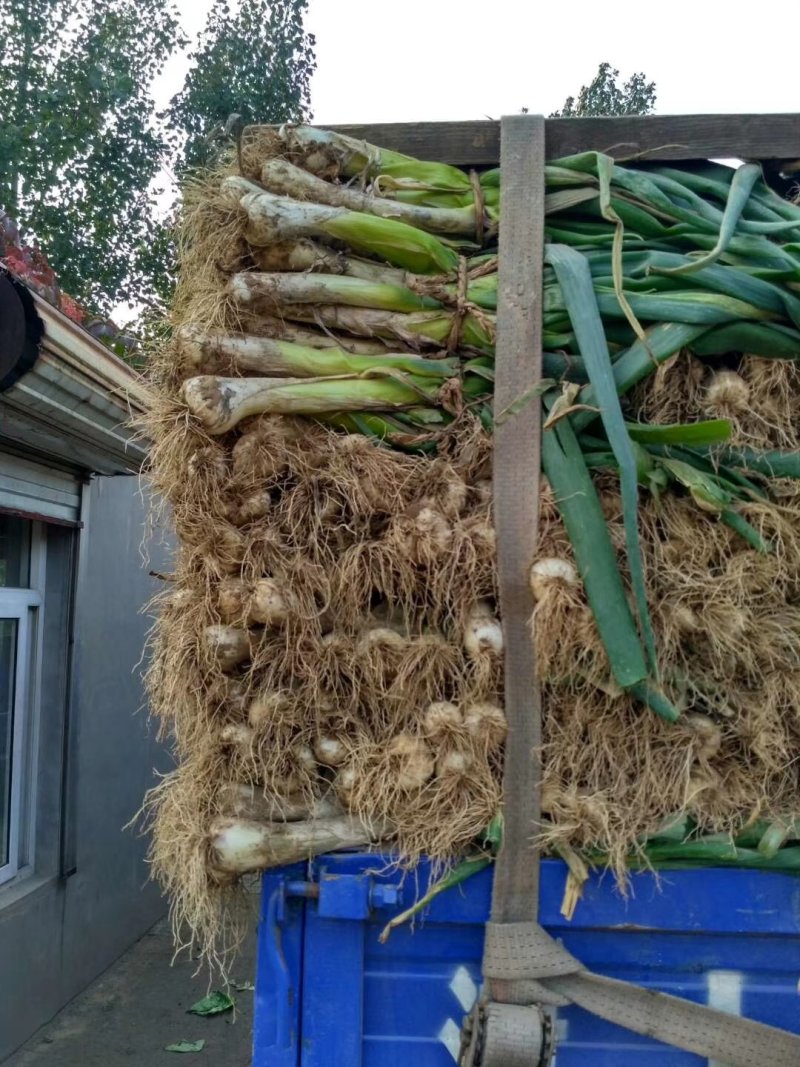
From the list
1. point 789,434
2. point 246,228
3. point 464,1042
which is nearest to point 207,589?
point 246,228

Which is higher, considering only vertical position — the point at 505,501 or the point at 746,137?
the point at 746,137

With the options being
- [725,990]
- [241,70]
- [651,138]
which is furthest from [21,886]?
[241,70]

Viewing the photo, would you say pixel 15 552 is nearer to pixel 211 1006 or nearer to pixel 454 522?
pixel 211 1006

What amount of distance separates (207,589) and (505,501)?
60 cm

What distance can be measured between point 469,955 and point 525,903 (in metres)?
0.17

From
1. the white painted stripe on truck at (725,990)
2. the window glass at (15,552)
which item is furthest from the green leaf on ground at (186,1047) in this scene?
the white painted stripe on truck at (725,990)

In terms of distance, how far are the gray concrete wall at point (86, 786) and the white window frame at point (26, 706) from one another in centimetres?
6

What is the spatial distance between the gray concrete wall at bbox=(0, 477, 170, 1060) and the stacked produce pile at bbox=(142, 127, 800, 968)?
2.90 meters

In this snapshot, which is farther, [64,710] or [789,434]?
[64,710]

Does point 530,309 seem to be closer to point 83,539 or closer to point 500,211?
point 500,211

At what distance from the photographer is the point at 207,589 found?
1.93 m

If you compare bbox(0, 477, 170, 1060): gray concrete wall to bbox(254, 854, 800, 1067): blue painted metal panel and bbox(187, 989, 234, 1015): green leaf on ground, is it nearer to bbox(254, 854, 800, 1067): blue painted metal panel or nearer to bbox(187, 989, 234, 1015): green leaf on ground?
bbox(187, 989, 234, 1015): green leaf on ground

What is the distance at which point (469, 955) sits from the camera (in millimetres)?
1793

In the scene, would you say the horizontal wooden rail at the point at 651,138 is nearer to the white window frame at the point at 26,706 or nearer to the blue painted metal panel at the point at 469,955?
the blue painted metal panel at the point at 469,955
